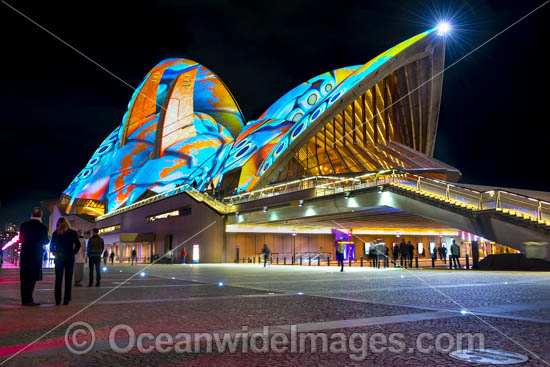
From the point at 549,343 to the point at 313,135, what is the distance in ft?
108

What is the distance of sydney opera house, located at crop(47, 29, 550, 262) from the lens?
64.7 feet

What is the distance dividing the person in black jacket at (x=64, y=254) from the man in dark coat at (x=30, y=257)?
0.23m

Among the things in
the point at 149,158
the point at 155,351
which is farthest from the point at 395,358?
the point at 149,158

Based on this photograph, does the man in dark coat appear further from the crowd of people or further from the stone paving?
the stone paving

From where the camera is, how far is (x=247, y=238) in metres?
36.2

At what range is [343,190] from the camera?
25.3 m

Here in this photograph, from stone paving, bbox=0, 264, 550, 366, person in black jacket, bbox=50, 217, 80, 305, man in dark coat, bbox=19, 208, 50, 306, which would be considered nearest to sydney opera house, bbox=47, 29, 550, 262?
stone paving, bbox=0, 264, 550, 366

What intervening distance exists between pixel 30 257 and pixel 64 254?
495mm

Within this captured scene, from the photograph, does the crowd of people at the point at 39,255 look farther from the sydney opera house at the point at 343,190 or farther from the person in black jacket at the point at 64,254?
the sydney opera house at the point at 343,190

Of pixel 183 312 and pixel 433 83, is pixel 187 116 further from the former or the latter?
pixel 183 312

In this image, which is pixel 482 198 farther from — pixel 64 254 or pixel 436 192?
pixel 64 254

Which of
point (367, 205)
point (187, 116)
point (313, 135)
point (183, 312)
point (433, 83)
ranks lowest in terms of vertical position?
point (183, 312)

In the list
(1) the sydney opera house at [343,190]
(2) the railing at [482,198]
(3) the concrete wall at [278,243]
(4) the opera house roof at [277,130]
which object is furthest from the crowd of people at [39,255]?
(4) the opera house roof at [277,130]

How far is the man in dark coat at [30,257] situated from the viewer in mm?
7328
